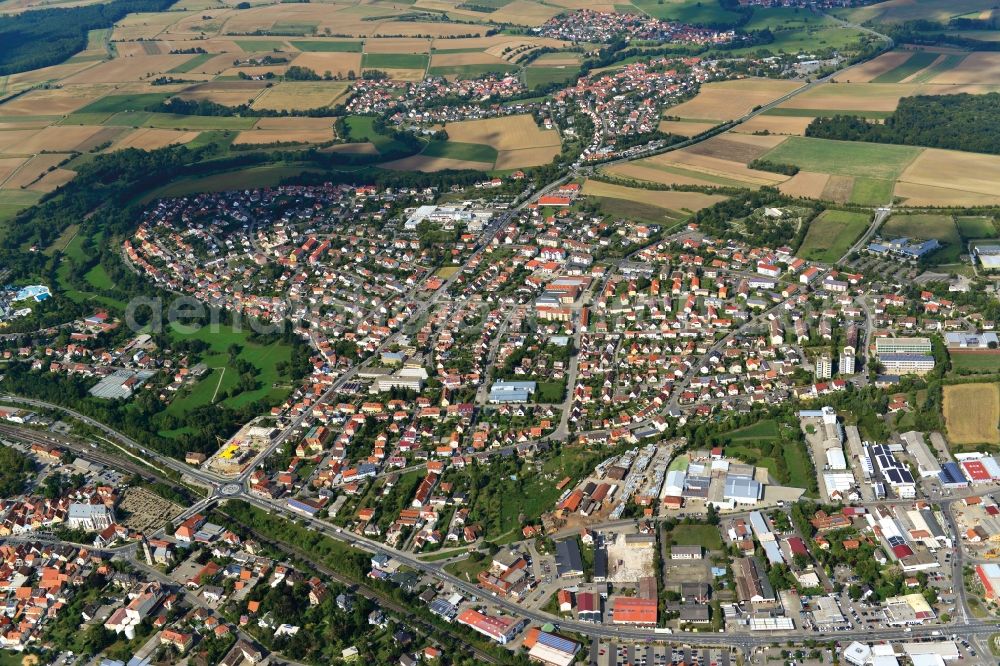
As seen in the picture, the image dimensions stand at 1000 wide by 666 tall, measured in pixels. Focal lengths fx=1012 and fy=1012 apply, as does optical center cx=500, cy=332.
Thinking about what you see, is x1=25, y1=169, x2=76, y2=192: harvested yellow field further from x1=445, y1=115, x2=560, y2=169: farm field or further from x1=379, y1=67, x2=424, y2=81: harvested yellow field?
x1=379, y1=67, x2=424, y2=81: harvested yellow field

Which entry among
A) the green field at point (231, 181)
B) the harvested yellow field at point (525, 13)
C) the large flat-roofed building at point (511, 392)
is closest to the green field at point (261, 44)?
the harvested yellow field at point (525, 13)

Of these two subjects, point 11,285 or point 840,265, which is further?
point 11,285

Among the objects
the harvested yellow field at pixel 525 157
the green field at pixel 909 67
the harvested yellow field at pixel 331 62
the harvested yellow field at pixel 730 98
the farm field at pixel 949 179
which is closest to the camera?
the farm field at pixel 949 179

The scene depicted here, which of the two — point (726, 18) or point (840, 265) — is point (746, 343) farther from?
point (726, 18)

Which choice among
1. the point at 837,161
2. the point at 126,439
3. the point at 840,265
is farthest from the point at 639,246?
the point at 126,439

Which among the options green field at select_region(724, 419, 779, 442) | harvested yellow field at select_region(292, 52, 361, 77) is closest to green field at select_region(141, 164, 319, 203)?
harvested yellow field at select_region(292, 52, 361, 77)

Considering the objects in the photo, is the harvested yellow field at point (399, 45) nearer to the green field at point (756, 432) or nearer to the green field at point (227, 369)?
the green field at point (227, 369)

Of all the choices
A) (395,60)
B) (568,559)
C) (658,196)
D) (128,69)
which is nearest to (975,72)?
(658,196)
